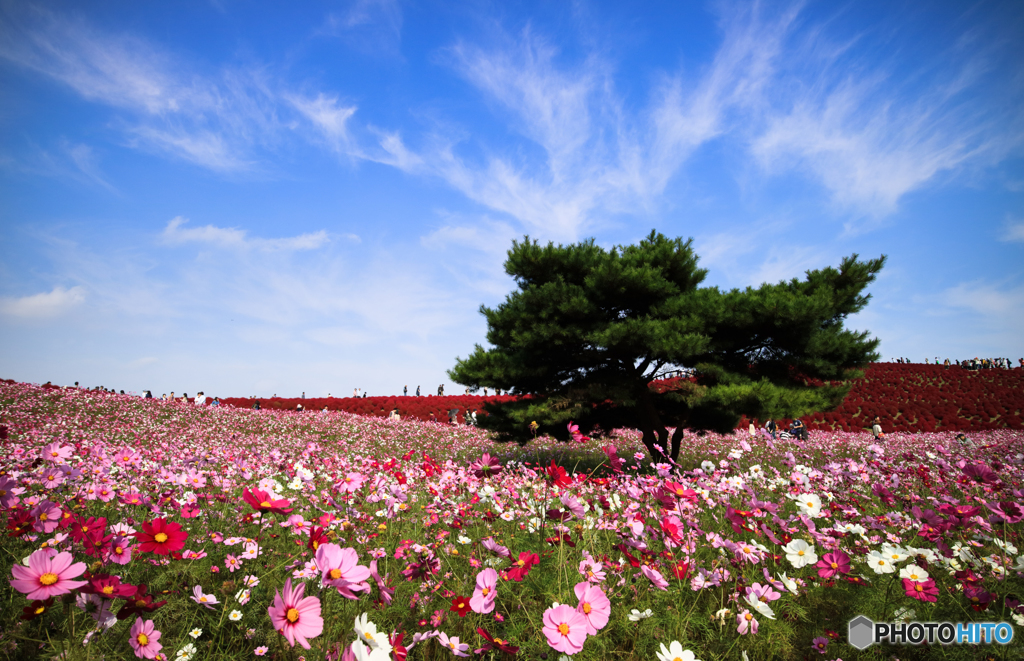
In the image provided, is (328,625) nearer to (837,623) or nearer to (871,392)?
(837,623)

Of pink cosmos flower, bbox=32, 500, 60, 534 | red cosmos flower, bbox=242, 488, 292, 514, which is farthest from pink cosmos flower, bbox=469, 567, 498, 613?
pink cosmos flower, bbox=32, 500, 60, 534

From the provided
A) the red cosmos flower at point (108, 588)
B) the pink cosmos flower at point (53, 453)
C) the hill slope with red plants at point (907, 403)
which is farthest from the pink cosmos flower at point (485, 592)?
the hill slope with red plants at point (907, 403)

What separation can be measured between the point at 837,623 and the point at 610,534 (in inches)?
55.1

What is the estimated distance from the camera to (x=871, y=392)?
78.1 feet

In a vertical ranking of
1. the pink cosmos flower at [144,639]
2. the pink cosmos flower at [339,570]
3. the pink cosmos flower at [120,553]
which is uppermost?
the pink cosmos flower at [339,570]

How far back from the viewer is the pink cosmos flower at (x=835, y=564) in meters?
1.99

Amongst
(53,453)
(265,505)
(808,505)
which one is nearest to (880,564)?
(808,505)

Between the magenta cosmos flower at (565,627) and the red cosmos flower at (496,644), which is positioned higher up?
the magenta cosmos flower at (565,627)

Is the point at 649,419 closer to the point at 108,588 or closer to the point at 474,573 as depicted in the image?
the point at 474,573

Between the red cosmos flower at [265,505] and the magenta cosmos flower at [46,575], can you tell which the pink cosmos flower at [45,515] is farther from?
the red cosmos flower at [265,505]

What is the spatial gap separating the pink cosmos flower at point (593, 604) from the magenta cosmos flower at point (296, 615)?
76cm

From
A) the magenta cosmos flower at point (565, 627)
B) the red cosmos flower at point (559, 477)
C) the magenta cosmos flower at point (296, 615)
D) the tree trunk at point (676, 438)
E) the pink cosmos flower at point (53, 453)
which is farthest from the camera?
the tree trunk at point (676, 438)

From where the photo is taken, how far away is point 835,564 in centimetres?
202

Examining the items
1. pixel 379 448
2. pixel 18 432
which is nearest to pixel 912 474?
pixel 379 448
